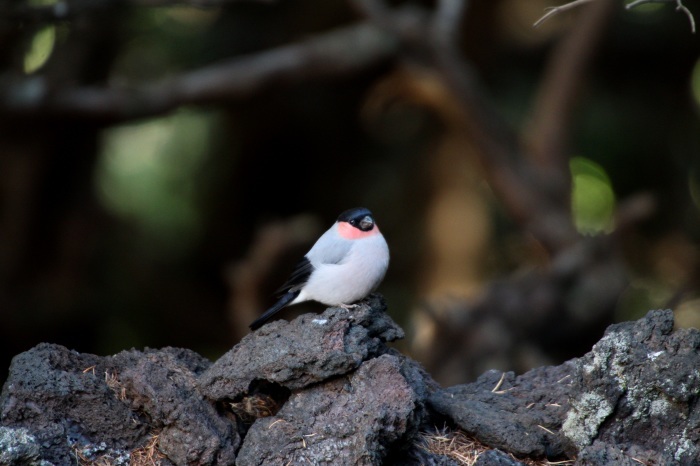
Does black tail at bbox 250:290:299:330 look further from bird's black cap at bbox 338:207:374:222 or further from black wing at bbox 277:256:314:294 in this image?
bird's black cap at bbox 338:207:374:222

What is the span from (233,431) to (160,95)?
608 cm

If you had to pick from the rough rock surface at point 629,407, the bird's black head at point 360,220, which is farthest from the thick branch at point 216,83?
the rough rock surface at point 629,407

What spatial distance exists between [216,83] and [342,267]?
5627mm

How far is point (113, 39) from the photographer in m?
10.8

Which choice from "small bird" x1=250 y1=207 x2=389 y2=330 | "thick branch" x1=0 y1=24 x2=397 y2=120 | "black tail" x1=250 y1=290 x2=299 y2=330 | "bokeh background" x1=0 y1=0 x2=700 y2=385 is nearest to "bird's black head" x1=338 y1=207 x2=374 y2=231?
"small bird" x1=250 y1=207 x2=389 y2=330

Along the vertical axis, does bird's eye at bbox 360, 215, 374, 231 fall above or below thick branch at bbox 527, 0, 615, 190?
below

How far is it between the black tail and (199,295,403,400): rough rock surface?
46 centimetres

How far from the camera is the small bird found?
4.44m

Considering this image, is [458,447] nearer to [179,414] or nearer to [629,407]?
[629,407]

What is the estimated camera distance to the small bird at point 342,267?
14.6 feet

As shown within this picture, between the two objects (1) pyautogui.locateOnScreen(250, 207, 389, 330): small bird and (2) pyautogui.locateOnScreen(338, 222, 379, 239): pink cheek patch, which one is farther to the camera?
(2) pyautogui.locateOnScreen(338, 222, 379, 239): pink cheek patch

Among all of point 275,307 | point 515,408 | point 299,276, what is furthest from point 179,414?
point 515,408

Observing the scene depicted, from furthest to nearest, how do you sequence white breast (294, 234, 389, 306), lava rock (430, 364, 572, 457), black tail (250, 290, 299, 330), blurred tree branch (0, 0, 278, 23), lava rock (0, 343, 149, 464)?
blurred tree branch (0, 0, 278, 23) → black tail (250, 290, 299, 330) → white breast (294, 234, 389, 306) → lava rock (430, 364, 572, 457) → lava rock (0, 343, 149, 464)

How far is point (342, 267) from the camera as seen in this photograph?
4.49m
